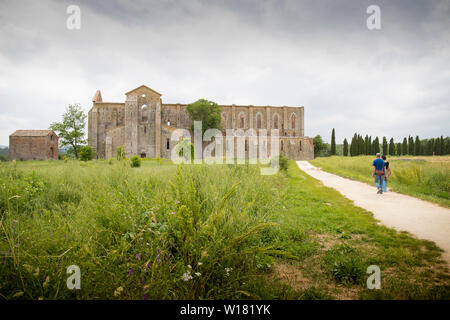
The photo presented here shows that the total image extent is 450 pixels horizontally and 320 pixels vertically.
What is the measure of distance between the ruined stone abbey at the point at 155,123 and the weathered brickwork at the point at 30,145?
325 inches

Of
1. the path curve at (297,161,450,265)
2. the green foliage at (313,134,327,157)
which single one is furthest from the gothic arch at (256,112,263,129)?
the path curve at (297,161,450,265)

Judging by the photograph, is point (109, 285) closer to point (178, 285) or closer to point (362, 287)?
point (178, 285)

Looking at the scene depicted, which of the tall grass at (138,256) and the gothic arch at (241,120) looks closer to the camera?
the tall grass at (138,256)

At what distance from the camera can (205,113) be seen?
156ft

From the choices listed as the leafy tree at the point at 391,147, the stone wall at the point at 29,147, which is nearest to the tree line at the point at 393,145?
the leafy tree at the point at 391,147

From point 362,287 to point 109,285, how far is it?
2713mm

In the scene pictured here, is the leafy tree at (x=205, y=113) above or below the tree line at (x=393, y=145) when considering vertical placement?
above

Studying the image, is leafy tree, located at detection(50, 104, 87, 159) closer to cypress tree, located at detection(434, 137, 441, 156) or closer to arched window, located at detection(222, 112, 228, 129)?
arched window, located at detection(222, 112, 228, 129)

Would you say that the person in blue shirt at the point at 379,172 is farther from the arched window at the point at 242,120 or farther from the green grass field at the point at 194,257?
the arched window at the point at 242,120

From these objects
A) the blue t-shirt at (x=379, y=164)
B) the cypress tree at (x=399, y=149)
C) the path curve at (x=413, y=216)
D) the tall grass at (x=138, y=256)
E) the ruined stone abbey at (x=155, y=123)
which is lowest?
the path curve at (x=413, y=216)

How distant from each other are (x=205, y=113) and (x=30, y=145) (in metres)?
31.3

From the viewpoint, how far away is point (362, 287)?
7.80 feet

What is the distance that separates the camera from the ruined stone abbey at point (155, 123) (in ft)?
130
